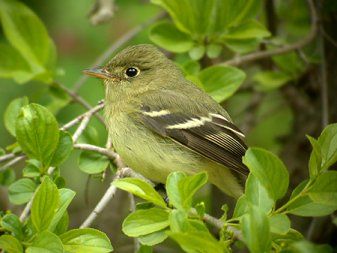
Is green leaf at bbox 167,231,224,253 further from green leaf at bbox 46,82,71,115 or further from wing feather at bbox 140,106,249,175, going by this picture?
green leaf at bbox 46,82,71,115

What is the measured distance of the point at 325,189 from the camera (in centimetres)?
259

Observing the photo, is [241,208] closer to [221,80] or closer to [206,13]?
[221,80]

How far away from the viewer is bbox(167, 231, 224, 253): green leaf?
7.62ft

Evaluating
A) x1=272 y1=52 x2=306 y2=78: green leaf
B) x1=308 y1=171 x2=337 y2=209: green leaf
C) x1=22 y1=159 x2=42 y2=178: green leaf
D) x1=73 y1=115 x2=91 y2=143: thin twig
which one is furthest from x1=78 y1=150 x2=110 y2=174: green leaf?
x1=272 y1=52 x2=306 y2=78: green leaf

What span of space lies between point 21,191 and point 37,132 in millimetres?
349

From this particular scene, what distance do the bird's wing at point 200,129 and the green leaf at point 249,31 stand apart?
0.49m

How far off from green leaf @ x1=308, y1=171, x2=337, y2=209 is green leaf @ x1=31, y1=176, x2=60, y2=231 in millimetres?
1067

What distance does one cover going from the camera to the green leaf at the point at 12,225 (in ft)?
9.12

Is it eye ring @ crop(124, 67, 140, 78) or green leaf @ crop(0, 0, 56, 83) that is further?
eye ring @ crop(124, 67, 140, 78)

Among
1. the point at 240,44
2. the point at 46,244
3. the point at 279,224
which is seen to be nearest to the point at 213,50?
the point at 240,44

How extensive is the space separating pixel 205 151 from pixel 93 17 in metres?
1.38

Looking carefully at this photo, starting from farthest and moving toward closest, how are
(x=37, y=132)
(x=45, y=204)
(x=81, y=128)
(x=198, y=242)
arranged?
1. (x=81, y=128)
2. (x=37, y=132)
3. (x=45, y=204)
4. (x=198, y=242)

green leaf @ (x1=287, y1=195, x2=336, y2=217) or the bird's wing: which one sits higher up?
green leaf @ (x1=287, y1=195, x2=336, y2=217)

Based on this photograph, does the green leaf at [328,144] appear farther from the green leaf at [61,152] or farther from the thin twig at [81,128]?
the thin twig at [81,128]
